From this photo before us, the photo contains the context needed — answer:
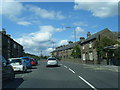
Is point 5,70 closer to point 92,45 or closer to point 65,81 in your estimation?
point 65,81

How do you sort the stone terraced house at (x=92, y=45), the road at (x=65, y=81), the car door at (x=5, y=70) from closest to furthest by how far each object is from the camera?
the road at (x=65, y=81), the car door at (x=5, y=70), the stone terraced house at (x=92, y=45)

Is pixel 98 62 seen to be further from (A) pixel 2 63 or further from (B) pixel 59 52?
(B) pixel 59 52

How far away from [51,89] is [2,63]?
11.9 feet

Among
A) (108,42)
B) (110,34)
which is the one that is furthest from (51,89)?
(110,34)

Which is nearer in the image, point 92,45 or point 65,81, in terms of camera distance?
point 65,81

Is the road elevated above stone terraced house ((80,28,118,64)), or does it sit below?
below

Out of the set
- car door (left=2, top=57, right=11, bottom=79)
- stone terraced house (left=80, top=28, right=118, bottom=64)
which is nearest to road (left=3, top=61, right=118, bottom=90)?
car door (left=2, top=57, right=11, bottom=79)

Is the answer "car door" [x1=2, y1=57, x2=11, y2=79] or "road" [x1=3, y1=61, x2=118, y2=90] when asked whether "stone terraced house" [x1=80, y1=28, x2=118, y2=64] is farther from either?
"car door" [x1=2, y1=57, x2=11, y2=79]

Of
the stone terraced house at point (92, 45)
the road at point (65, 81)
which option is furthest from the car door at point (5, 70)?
the stone terraced house at point (92, 45)

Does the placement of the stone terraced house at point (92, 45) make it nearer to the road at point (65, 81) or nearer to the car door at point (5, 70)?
the road at point (65, 81)

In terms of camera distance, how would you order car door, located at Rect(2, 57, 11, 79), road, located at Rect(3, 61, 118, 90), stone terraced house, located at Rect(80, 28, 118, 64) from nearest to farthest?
road, located at Rect(3, 61, 118, 90)
car door, located at Rect(2, 57, 11, 79)
stone terraced house, located at Rect(80, 28, 118, 64)

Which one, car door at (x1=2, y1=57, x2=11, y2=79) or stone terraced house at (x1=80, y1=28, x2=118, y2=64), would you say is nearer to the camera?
car door at (x1=2, y1=57, x2=11, y2=79)

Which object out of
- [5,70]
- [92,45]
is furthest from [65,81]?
[92,45]

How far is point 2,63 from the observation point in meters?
10.0
